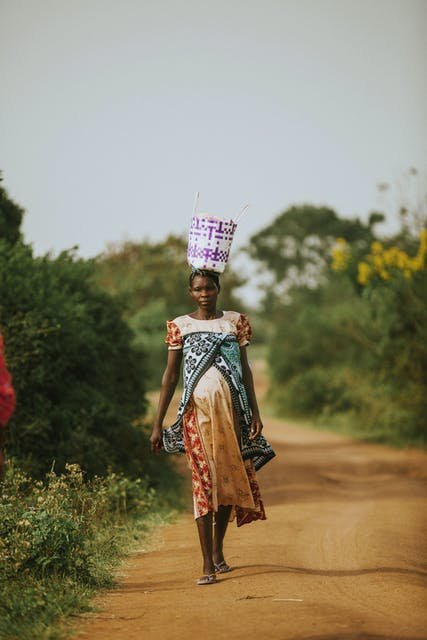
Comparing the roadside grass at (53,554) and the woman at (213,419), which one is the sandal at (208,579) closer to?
the woman at (213,419)

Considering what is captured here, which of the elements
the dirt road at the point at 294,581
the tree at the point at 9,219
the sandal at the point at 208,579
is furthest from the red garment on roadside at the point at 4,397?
the tree at the point at 9,219

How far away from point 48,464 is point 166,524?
4.43ft

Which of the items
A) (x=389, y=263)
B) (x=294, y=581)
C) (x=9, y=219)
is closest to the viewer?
(x=294, y=581)

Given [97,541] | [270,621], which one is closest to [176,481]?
[97,541]

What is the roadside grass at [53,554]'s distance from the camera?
506 cm

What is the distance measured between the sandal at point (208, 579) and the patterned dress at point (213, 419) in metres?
0.40

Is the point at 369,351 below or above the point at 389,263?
below

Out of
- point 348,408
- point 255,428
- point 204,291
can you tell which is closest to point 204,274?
point 204,291

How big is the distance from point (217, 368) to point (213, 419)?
35 cm

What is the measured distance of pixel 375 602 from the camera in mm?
5449

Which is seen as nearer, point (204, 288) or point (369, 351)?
point (204, 288)

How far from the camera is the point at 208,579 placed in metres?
6.06

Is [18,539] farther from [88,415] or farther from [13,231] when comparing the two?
[13,231]

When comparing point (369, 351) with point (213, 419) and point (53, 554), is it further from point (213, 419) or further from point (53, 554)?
point (53, 554)
